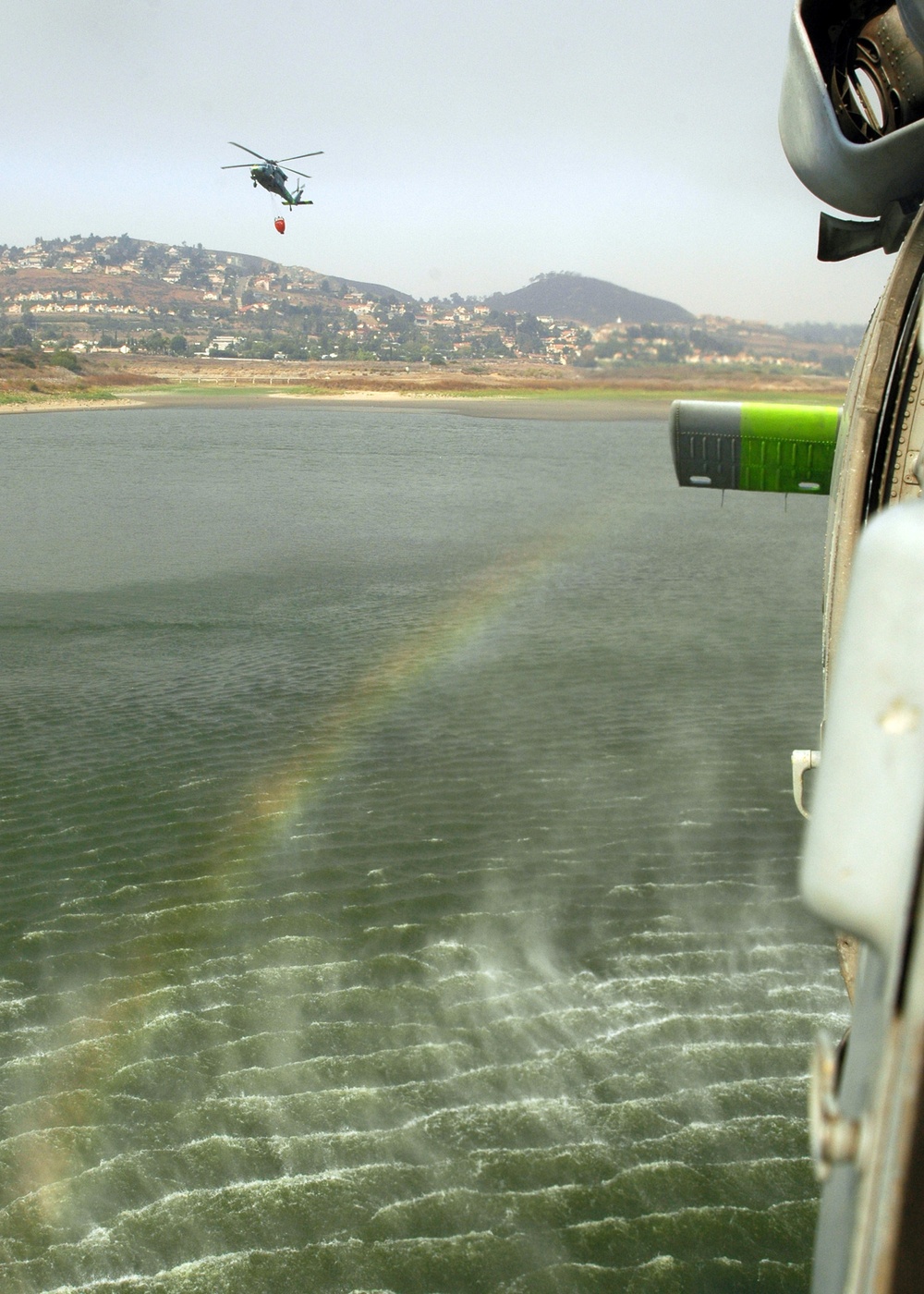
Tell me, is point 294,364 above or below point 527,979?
above

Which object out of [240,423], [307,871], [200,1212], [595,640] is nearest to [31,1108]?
[200,1212]

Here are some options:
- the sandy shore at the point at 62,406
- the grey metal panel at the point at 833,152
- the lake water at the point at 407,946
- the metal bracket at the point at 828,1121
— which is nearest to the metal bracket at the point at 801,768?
the lake water at the point at 407,946

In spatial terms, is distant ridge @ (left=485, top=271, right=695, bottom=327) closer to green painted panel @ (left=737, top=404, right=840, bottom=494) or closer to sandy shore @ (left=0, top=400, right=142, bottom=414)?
green painted panel @ (left=737, top=404, right=840, bottom=494)

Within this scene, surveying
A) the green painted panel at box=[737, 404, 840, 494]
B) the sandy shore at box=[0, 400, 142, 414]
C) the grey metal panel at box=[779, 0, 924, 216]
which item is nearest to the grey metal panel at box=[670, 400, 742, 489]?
the green painted panel at box=[737, 404, 840, 494]

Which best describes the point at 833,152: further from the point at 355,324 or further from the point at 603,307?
the point at 355,324

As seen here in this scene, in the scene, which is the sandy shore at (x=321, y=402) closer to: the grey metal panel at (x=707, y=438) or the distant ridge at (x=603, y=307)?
the distant ridge at (x=603, y=307)

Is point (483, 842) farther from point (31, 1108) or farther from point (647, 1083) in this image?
point (31, 1108)
